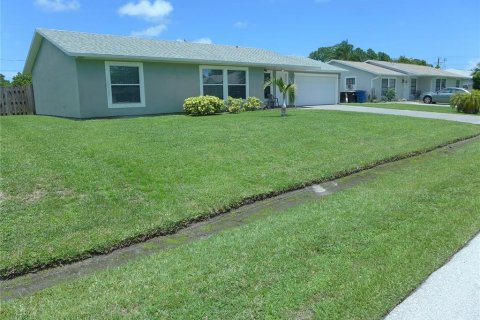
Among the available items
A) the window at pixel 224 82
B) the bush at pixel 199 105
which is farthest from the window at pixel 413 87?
the bush at pixel 199 105

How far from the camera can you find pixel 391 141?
1123 cm

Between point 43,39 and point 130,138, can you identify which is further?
point 43,39

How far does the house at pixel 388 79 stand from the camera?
110ft

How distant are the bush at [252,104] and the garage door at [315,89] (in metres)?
5.72

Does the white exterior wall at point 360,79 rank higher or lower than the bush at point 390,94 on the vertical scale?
higher

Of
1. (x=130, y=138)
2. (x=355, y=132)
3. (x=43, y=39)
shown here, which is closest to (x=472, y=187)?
(x=355, y=132)

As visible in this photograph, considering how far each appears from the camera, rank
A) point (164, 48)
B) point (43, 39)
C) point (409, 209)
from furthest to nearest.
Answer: point (164, 48), point (43, 39), point (409, 209)

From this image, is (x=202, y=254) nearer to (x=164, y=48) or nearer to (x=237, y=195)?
(x=237, y=195)

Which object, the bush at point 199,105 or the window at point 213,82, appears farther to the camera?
the window at point 213,82

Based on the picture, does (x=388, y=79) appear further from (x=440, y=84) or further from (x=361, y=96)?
(x=440, y=84)

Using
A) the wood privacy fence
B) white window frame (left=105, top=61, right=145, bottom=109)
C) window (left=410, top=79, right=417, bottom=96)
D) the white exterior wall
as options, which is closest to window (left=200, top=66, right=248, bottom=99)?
white window frame (left=105, top=61, right=145, bottom=109)

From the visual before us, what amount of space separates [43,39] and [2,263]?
55.9ft

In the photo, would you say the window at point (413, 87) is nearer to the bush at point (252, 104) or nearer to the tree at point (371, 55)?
the bush at point (252, 104)

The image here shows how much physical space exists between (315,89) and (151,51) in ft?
44.3
